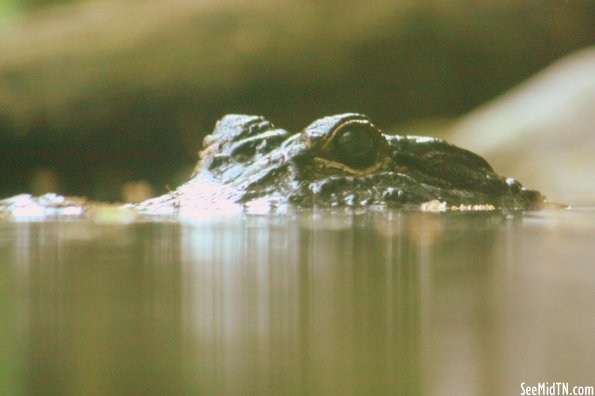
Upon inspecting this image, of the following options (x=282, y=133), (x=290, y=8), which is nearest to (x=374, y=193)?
(x=282, y=133)

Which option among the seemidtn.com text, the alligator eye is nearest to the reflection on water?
the seemidtn.com text

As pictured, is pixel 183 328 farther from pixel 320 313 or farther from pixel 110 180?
pixel 110 180

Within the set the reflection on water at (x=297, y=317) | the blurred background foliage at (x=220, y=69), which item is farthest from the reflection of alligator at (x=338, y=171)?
the blurred background foliage at (x=220, y=69)

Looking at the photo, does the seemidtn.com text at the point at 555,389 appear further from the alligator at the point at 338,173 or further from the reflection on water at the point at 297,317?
the alligator at the point at 338,173

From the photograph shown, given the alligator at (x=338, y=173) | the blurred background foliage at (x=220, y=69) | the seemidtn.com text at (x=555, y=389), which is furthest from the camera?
the blurred background foliage at (x=220, y=69)

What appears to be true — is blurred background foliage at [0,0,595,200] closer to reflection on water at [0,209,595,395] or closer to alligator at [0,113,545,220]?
alligator at [0,113,545,220]

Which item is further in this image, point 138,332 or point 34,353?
point 138,332
